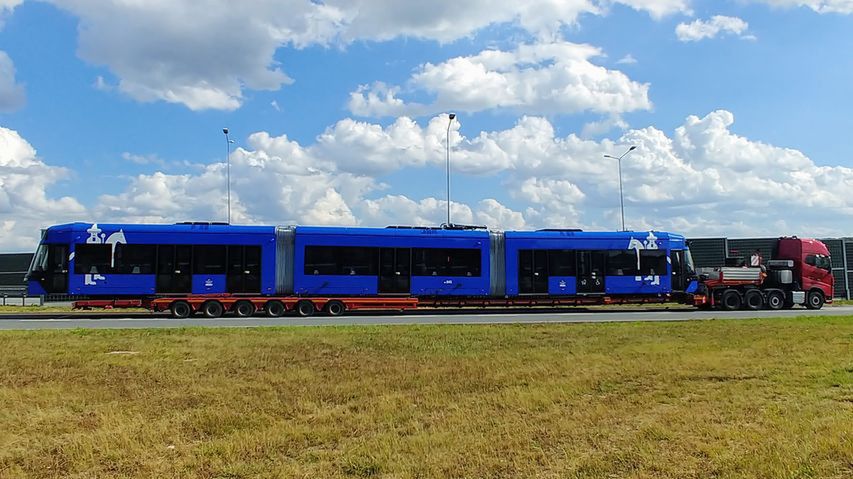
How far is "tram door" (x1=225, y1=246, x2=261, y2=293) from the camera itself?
84.3 feet

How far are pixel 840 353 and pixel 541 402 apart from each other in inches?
307

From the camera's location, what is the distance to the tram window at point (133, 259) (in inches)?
984

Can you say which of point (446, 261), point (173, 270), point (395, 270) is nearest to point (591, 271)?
point (446, 261)

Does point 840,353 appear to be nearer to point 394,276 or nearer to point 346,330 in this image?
point 346,330

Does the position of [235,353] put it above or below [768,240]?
below

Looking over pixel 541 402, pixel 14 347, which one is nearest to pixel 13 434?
pixel 541 402

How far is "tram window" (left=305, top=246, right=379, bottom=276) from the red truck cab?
1974 cm

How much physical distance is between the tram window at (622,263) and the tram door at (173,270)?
17600 millimetres

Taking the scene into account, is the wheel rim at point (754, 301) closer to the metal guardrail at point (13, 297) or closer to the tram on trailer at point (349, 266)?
the tram on trailer at point (349, 266)

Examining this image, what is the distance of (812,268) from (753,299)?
12.2 feet

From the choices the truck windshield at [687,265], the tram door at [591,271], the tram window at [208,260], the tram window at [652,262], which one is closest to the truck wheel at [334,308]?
the tram window at [208,260]

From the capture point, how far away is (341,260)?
87.7 feet

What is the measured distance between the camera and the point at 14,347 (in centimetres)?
1440

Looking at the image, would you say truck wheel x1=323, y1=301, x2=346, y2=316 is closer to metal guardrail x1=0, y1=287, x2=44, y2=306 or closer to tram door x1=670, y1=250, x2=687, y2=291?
tram door x1=670, y1=250, x2=687, y2=291
